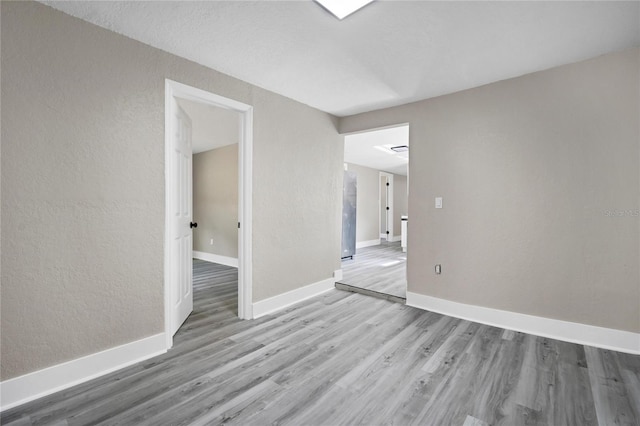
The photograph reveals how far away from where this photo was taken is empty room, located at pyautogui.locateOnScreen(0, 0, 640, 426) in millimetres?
1661

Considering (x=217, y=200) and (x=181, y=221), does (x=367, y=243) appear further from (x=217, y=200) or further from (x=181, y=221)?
(x=181, y=221)

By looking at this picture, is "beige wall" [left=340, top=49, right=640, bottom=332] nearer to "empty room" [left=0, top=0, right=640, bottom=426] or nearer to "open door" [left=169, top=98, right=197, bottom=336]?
"empty room" [left=0, top=0, right=640, bottom=426]

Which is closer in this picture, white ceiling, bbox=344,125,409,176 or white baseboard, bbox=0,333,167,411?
white baseboard, bbox=0,333,167,411

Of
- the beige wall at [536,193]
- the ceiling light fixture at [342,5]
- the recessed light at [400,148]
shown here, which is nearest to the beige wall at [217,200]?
the recessed light at [400,148]

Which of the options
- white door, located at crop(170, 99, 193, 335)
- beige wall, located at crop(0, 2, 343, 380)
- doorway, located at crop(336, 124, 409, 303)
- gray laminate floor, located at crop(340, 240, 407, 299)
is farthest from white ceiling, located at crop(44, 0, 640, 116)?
gray laminate floor, located at crop(340, 240, 407, 299)

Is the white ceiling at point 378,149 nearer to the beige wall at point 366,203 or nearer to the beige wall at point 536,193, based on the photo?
the beige wall at point 366,203

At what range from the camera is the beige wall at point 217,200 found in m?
5.51

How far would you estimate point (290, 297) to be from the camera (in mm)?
3287

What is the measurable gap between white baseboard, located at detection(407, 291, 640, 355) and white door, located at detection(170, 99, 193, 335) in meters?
2.51

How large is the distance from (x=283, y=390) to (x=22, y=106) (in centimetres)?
231

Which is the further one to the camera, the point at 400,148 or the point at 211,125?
the point at 400,148

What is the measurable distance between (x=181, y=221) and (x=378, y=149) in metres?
4.25

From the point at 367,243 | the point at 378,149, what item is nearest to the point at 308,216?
the point at 378,149

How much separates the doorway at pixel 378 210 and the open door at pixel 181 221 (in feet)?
6.55
